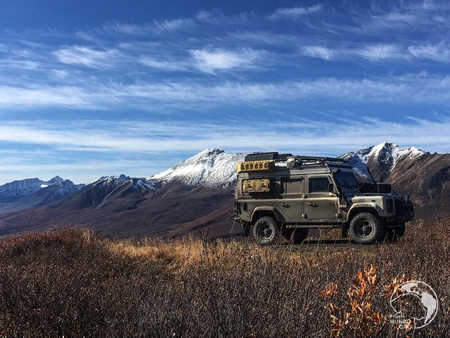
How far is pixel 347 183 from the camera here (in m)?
12.5

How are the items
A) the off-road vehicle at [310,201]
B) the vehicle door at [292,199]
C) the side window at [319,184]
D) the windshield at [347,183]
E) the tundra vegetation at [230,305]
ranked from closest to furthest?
the tundra vegetation at [230,305] < the off-road vehicle at [310,201] < the windshield at [347,183] < the side window at [319,184] < the vehicle door at [292,199]

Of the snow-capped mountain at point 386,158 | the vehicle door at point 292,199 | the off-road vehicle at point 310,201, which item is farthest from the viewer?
the snow-capped mountain at point 386,158

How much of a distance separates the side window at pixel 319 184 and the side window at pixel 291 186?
0.98 ft

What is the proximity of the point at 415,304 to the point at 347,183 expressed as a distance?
27.7 ft

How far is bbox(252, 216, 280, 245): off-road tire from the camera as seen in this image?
12.7 m

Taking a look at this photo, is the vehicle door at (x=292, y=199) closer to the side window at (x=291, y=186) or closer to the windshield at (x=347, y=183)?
the side window at (x=291, y=186)

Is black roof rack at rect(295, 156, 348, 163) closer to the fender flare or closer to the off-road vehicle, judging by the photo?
the off-road vehicle

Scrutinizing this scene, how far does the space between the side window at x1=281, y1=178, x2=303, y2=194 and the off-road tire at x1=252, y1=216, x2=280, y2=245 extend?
973 mm

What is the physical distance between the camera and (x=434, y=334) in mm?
3643

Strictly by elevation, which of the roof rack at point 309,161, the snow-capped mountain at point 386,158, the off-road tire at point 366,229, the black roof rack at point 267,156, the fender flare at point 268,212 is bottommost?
the off-road tire at point 366,229

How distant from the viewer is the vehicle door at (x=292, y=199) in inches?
492

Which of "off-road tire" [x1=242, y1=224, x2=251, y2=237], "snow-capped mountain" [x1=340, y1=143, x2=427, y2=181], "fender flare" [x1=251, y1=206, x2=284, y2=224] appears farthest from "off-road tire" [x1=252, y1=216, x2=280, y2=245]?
"snow-capped mountain" [x1=340, y1=143, x2=427, y2=181]

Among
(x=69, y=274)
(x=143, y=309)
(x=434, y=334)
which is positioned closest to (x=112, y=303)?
(x=143, y=309)

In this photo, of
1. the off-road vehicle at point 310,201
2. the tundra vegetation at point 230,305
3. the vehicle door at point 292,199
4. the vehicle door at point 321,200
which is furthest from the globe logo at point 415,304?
the vehicle door at point 292,199
